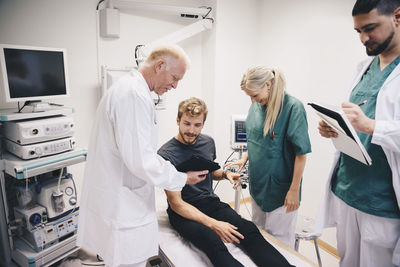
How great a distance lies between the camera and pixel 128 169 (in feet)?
4.08

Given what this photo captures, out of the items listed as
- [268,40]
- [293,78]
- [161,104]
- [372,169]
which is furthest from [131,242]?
[268,40]

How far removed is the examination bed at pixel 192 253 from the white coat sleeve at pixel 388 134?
2.30 feet

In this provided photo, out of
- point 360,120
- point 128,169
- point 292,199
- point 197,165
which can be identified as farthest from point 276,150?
point 128,169

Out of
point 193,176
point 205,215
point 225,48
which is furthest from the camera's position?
point 225,48

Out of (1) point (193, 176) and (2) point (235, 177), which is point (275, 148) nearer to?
(2) point (235, 177)

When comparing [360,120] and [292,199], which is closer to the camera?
[360,120]

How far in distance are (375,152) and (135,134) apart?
40.5 inches

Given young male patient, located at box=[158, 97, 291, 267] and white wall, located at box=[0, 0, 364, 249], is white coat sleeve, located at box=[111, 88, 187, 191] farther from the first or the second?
white wall, located at box=[0, 0, 364, 249]

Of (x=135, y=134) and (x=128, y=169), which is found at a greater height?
(x=135, y=134)

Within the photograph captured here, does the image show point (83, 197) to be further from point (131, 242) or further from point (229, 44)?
point (229, 44)

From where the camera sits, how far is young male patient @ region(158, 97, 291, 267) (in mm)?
1380

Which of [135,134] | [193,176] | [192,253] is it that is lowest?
[192,253]

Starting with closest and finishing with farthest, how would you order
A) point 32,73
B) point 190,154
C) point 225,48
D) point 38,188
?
1. point 190,154
2. point 32,73
3. point 38,188
4. point 225,48

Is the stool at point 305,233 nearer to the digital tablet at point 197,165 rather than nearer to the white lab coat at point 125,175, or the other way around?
the digital tablet at point 197,165
